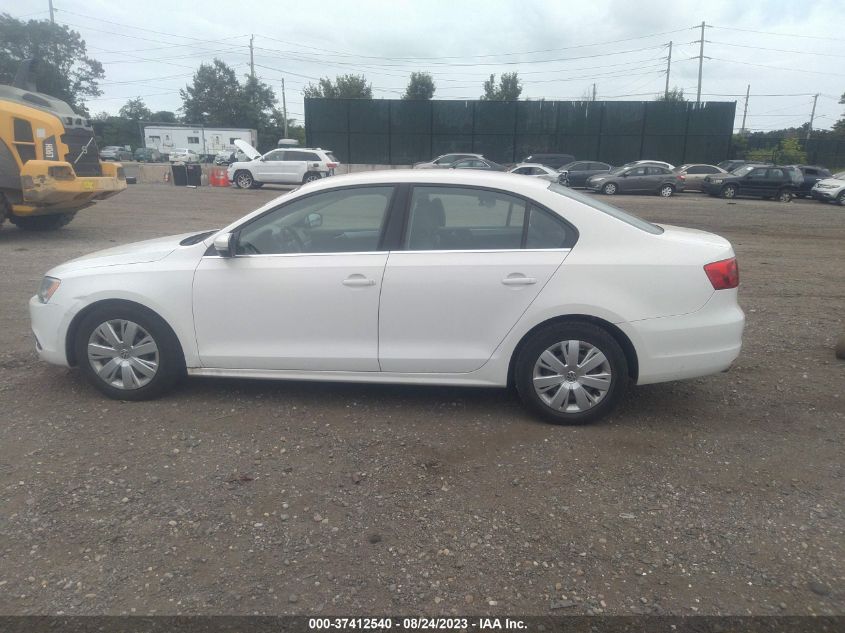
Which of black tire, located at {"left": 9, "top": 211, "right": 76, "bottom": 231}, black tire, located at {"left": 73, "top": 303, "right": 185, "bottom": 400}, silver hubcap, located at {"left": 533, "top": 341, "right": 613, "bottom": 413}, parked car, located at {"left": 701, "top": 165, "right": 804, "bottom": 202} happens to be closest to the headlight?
black tire, located at {"left": 73, "top": 303, "right": 185, "bottom": 400}

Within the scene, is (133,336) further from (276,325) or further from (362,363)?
(362,363)

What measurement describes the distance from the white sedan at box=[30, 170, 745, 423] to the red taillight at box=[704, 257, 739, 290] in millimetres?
14

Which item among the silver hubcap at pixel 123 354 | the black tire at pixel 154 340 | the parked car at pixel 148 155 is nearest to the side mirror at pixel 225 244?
the black tire at pixel 154 340

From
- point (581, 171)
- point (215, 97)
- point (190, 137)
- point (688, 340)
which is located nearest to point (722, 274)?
point (688, 340)

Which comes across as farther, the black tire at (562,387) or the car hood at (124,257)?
the car hood at (124,257)

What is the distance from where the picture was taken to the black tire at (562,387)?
Answer: 4.08 m

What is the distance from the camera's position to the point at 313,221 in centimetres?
450

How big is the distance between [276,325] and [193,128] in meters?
63.5

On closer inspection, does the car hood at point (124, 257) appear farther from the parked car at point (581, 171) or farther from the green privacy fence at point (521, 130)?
the green privacy fence at point (521, 130)

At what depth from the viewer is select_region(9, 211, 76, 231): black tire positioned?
42.1ft

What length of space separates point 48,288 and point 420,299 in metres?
2.68

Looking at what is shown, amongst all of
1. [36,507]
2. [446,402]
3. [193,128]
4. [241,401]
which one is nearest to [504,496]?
[446,402]

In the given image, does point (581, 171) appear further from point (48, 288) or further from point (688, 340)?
point (48, 288)

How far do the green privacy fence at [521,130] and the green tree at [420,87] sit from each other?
72.9 ft
